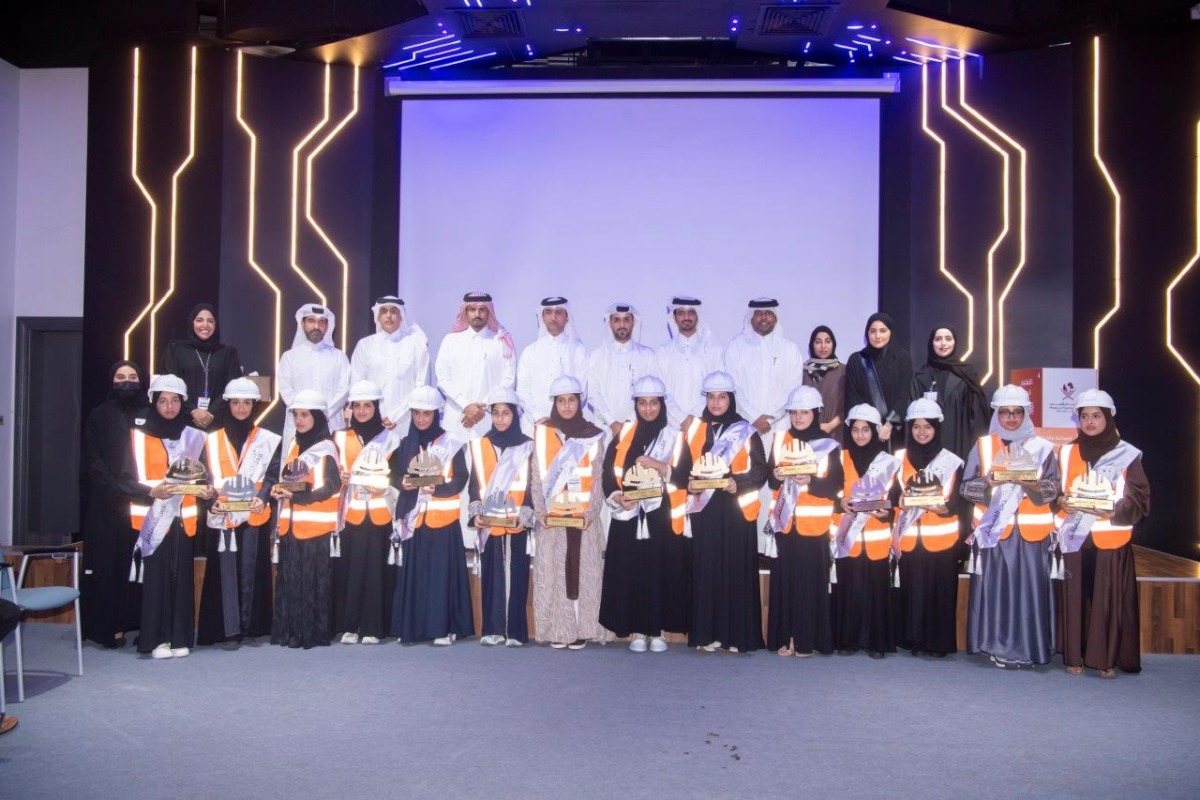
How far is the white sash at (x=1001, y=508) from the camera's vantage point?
5465 mm

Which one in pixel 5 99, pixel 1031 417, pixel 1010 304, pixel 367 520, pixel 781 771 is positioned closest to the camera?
pixel 781 771

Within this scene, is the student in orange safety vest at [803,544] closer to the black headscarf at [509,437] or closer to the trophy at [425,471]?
the black headscarf at [509,437]

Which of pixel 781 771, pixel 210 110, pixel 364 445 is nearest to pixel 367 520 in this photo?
pixel 364 445

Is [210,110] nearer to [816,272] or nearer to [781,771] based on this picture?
[816,272]

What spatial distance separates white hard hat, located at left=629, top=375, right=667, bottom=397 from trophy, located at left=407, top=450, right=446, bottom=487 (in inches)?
51.4

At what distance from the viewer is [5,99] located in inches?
320

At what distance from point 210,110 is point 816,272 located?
531 cm

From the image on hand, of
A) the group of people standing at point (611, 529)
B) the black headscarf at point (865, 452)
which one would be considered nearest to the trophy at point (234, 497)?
the group of people standing at point (611, 529)

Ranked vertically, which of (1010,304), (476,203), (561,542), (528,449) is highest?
(476,203)

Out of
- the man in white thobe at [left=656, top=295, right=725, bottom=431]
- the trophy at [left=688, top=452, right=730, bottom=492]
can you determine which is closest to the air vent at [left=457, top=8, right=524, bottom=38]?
the man in white thobe at [left=656, top=295, right=725, bottom=431]

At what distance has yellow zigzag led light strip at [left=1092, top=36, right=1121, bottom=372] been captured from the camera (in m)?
7.39

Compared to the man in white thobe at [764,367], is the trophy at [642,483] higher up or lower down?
lower down

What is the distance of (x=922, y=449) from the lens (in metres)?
5.66

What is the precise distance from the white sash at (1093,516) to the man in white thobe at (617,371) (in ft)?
9.23
